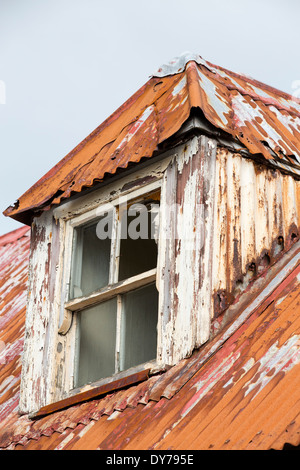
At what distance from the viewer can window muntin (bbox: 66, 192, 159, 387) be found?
19.2 feet

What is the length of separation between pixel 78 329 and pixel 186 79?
191cm

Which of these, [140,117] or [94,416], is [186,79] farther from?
[94,416]

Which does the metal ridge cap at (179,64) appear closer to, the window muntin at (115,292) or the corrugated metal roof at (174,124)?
the corrugated metal roof at (174,124)

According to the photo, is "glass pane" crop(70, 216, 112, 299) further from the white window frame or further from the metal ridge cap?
the metal ridge cap

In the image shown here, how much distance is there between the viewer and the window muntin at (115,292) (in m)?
5.84

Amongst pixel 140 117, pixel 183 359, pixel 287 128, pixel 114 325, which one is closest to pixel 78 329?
pixel 114 325

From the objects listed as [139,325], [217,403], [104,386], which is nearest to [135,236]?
[139,325]

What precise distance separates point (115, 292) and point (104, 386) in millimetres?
689

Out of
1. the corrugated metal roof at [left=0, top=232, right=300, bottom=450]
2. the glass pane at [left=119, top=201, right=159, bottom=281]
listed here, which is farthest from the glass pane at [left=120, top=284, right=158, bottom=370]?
the corrugated metal roof at [left=0, top=232, right=300, bottom=450]

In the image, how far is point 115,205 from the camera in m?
6.13

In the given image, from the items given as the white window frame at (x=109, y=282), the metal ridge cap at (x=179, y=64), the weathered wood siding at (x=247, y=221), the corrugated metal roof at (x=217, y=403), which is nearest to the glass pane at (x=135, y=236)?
the white window frame at (x=109, y=282)

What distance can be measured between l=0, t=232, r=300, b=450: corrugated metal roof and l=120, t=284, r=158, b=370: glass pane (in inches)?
18.3

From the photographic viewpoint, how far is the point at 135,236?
20.4ft

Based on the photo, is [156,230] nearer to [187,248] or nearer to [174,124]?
[187,248]
